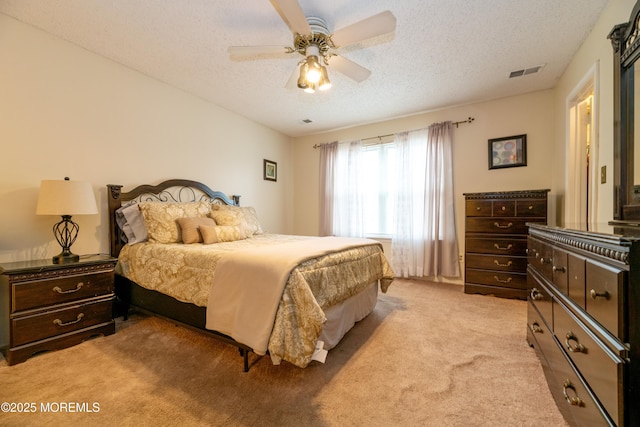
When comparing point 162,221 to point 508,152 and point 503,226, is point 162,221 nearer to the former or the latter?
point 503,226

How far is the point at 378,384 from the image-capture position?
1.59 metres

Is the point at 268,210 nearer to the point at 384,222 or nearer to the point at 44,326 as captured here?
the point at 384,222

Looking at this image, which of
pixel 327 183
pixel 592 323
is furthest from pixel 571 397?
pixel 327 183

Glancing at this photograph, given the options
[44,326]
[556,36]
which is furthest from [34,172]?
[556,36]

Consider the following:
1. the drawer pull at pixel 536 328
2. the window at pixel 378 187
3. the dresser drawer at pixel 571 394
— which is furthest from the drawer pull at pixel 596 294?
the window at pixel 378 187

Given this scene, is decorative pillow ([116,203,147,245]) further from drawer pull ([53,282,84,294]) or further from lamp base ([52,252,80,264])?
drawer pull ([53,282,84,294])

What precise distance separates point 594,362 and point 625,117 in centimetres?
154

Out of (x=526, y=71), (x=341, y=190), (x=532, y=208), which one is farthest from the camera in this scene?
(x=341, y=190)

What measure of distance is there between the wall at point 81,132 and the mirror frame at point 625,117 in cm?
→ 407

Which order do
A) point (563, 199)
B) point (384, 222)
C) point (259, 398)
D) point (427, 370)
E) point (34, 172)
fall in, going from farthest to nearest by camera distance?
point (384, 222), point (563, 199), point (34, 172), point (427, 370), point (259, 398)

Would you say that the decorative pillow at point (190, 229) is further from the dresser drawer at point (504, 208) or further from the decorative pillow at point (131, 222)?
the dresser drawer at point (504, 208)

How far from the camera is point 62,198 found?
2055 mm

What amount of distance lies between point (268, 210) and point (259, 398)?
3602 mm

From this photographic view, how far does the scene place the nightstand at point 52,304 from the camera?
5.96 ft
